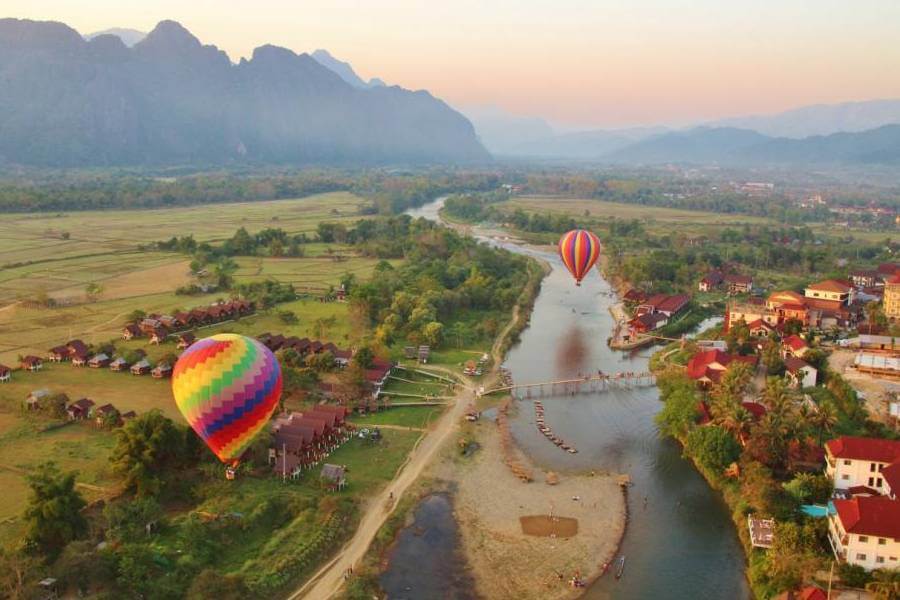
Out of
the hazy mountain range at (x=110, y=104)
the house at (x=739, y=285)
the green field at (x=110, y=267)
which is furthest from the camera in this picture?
the hazy mountain range at (x=110, y=104)

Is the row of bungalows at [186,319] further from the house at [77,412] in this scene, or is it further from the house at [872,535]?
the house at [872,535]

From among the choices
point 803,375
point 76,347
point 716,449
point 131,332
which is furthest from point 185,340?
point 803,375

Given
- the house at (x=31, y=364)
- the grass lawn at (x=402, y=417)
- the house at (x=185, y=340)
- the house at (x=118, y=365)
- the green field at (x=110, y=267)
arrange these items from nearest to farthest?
the grass lawn at (x=402, y=417) < the house at (x=31, y=364) < the house at (x=118, y=365) < the house at (x=185, y=340) < the green field at (x=110, y=267)

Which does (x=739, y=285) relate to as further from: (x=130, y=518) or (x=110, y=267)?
(x=110, y=267)

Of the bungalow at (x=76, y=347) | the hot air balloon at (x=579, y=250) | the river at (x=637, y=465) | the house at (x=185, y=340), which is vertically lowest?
the river at (x=637, y=465)

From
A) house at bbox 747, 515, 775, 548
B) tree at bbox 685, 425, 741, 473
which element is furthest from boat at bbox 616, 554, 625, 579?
tree at bbox 685, 425, 741, 473

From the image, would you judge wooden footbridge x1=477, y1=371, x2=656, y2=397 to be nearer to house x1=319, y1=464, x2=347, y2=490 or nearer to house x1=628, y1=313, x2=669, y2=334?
house x1=628, y1=313, x2=669, y2=334

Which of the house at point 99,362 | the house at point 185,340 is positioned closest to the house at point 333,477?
the house at point 185,340

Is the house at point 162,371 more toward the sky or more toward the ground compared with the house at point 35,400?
more toward the ground

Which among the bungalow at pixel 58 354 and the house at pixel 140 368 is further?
the bungalow at pixel 58 354
